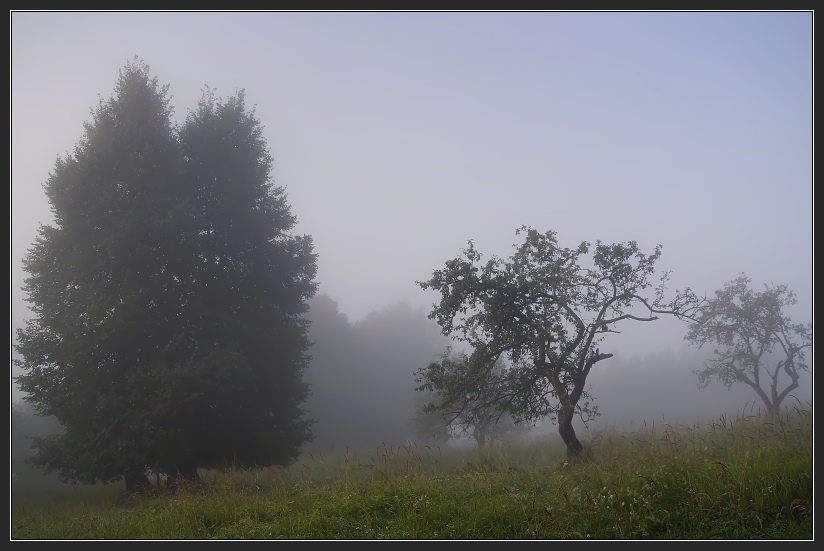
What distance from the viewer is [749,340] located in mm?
11570

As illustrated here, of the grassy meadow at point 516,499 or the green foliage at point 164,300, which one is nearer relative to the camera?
the grassy meadow at point 516,499

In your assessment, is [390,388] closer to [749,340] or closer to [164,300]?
[164,300]

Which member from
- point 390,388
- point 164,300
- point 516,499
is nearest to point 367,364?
point 390,388

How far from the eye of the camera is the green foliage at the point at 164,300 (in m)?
9.58

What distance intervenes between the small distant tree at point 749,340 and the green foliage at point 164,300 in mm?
9884

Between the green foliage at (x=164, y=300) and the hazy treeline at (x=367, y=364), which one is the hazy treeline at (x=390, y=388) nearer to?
the hazy treeline at (x=367, y=364)

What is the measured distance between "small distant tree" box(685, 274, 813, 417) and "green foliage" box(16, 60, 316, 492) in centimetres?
988

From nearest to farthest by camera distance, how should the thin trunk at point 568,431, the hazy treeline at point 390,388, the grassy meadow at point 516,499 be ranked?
1. the grassy meadow at point 516,499
2. the thin trunk at point 568,431
3. the hazy treeline at point 390,388

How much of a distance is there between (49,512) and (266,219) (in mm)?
7429

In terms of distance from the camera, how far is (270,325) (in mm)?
11648

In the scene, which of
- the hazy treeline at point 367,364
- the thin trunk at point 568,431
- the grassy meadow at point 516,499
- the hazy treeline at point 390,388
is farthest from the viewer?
the hazy treeline at point 367,364

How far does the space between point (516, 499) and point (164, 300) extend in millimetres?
8991

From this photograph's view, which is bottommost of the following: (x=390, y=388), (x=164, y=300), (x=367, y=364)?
(x=390, y=388)

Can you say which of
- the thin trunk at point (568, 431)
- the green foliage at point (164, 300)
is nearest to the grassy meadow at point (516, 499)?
the thin trunk at point (568, 431)
